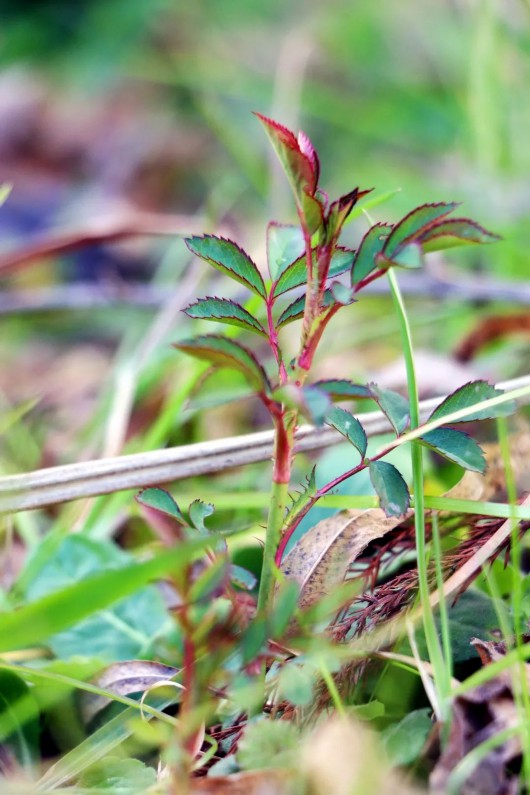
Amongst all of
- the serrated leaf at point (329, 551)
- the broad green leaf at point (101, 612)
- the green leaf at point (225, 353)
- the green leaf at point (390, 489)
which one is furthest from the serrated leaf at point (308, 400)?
the broad green leaf at point (101, 612)

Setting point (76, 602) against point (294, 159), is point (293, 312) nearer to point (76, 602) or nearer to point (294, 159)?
point (294, 159)

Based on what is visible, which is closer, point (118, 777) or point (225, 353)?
point (225, 353)

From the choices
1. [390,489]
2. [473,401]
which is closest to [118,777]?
[390,489]

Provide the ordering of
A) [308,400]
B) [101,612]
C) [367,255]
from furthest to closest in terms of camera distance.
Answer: [101,612] → [367,255] → [308,400]

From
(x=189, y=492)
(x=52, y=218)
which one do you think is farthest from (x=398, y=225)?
(x=52, y=218)

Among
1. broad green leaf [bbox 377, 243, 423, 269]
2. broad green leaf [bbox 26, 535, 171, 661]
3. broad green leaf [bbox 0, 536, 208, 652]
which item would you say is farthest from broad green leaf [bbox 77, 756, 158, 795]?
broad green leaf [bbox 377, 243, 423, 269]
